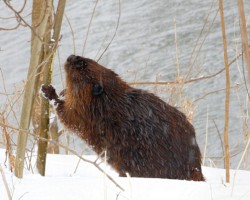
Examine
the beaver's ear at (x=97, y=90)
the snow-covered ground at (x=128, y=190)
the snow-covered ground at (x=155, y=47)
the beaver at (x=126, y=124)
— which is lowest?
the snow-covered ground at (x=128, y=190)

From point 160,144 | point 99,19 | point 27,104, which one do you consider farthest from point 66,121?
point 99,19

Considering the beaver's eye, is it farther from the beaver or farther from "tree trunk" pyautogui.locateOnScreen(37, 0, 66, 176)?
"tree trunk" pyautogui.locateOnScreen(37, 0, 66, 176)

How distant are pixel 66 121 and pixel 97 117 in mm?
245

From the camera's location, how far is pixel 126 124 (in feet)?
10.4

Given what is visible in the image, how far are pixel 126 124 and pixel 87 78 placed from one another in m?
0.42

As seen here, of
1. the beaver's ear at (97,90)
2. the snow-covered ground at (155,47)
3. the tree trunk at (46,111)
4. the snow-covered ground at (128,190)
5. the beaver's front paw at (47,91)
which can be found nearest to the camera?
the snow-covered ground at (128,190)

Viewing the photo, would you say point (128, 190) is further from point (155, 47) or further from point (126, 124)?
point (155, 47)

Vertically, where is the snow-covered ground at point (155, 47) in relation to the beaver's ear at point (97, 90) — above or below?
above

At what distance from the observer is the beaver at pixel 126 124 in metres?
3.05

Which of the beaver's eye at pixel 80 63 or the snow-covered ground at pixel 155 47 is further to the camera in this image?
the snow-covered ground at pixel 155 47

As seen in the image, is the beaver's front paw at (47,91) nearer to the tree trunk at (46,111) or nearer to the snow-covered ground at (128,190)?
the tree trunk at (46,111)

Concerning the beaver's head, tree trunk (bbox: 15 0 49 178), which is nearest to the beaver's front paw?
the beaver's head

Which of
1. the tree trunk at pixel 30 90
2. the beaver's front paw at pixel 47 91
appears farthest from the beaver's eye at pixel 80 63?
the tree trunk at pixel 30 90

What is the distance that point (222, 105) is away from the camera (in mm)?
7387
